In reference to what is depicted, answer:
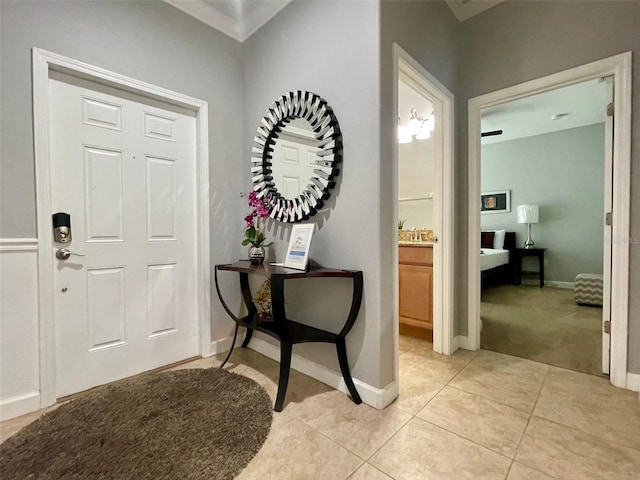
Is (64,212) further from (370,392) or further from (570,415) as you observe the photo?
(570,415)

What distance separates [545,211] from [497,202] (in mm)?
773

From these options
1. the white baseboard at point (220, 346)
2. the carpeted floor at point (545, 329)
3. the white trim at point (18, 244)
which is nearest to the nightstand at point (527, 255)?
the carpeted floor at point (545, 329)

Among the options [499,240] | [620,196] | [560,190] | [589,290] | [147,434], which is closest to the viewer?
[147,434]

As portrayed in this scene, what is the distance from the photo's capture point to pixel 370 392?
5.19 feet

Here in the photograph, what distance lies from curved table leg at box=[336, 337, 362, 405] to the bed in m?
3.25

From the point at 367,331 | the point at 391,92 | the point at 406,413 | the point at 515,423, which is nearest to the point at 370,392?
the point at 406,413

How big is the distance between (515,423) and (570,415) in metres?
0.33

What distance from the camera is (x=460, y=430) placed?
4.51 ft

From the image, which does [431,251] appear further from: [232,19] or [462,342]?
[232,19]

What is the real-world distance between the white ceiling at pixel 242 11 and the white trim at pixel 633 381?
2.74m

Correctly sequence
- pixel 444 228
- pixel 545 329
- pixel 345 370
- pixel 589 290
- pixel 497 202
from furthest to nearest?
1. pixel 497 202
2. pixel 589 290
3. pixel 545 329
4. pixel 444 228
5. pixel 345 370

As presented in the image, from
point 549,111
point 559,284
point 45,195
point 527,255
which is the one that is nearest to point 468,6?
point 549,111

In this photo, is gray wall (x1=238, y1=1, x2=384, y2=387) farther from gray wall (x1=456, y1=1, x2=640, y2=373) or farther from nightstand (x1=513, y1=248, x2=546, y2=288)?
nightstand (x1=513, y1=248, x2=546, y2=288)

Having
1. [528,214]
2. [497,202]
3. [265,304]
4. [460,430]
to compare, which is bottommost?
[460,430]
